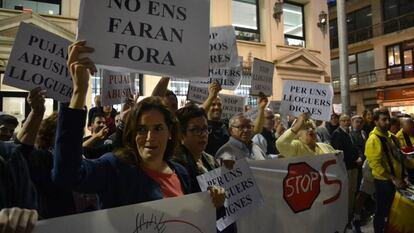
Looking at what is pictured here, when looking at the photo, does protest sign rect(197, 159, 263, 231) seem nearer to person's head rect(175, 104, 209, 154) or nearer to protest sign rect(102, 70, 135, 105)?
person's head rect(175, 104, 209, 154)

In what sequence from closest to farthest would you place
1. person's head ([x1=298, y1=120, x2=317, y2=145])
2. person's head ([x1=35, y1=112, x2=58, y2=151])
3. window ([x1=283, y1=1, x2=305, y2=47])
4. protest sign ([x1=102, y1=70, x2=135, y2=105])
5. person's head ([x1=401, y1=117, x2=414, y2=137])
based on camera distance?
person's head ([x1=35, y1=112, x2=58, y2=151])
protest sign ([x1=102, y1=70, x2=135, y2=105])
person's head ([x1=298, y1=120, x2=317, y2=145])
person's head ([x1=401, y1=117, x2=414, y2=137])
window ([x1=283, y1=1, x2=305, y2=47])

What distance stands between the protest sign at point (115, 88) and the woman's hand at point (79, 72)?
2.25 m

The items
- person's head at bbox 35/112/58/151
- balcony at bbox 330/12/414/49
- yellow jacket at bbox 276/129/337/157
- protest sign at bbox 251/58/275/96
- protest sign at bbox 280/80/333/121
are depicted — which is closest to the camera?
person's head at bbox 35/112/58/151

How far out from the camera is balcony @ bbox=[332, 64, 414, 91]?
84.4ft

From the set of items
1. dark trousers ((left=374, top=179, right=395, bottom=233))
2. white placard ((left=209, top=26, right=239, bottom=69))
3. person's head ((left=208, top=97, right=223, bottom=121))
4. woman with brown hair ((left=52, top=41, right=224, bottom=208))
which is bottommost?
dark trousers ((left=374, top=179, right=395, bottom=233))

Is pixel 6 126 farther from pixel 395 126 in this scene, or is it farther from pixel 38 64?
pixel 395 126

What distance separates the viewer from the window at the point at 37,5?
368 inches

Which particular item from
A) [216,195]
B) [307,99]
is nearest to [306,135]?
[307,99]

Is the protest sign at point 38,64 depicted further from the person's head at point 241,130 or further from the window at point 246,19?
the window at point 246,19

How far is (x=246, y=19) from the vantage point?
13312mm

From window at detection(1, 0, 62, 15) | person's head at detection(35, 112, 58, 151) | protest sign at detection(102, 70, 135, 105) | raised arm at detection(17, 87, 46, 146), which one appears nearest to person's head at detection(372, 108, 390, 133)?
protest sign at detection(102, 70, 135, 105)

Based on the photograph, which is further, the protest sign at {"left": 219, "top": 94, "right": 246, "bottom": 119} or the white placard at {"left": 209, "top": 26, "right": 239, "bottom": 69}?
the protest sign at {"left": 219, "top": 94, "right": 246, "bottom": 119}

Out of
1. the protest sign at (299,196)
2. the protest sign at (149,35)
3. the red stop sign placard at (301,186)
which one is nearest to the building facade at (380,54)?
the protest sign at (299,196)

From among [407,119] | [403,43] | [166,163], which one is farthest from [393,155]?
[403,43]
